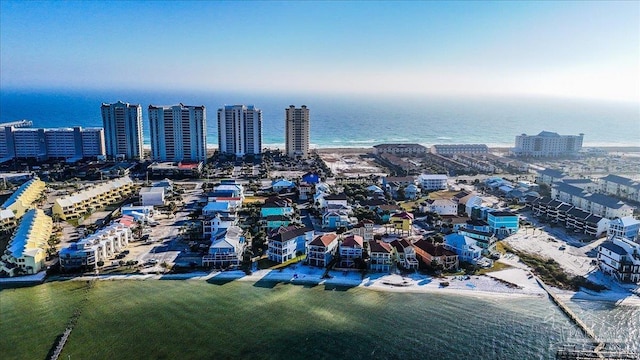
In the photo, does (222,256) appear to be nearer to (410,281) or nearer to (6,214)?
(410,281)

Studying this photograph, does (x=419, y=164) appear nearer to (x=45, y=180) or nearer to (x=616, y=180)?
(x=616, y=180)

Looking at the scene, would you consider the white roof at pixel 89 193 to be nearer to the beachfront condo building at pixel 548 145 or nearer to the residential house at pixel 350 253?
the residential house at pixel 350 253

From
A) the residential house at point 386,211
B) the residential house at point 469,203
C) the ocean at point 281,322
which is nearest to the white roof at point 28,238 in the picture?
the ocean at point 281,322

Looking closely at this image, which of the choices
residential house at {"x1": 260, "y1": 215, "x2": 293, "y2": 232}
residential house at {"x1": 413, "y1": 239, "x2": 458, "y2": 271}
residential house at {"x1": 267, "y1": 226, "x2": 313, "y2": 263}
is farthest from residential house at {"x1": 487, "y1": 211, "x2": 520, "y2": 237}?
residential house at {"x1": 260, "y1": 215, "x2": 293, "y2": 232}

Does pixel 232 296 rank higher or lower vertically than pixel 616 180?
lower

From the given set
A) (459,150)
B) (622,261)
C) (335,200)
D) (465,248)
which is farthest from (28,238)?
(459,150)

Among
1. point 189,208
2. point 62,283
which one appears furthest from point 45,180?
point 62,283
